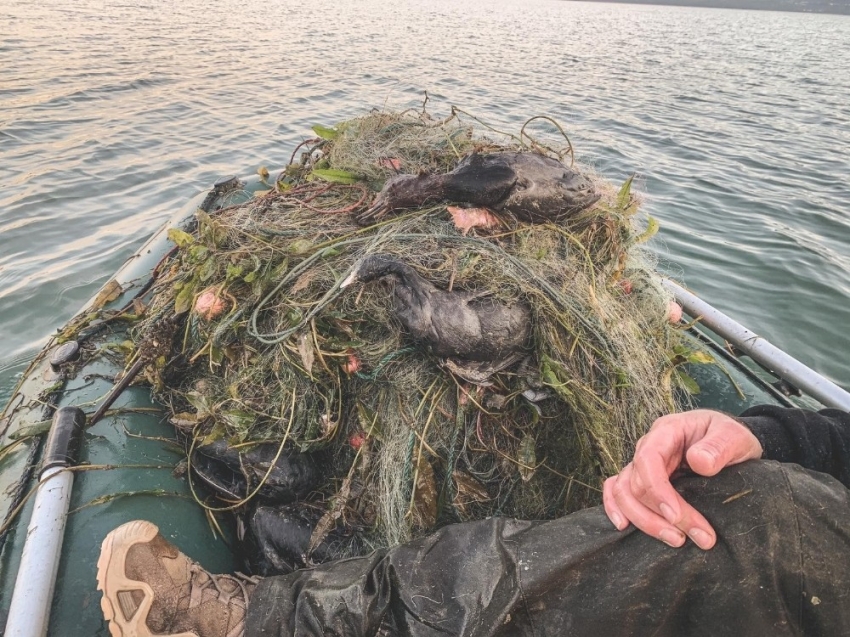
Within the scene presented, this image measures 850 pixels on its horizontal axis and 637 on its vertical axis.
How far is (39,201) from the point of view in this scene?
6.65m

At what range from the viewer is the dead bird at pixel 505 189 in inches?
99.3

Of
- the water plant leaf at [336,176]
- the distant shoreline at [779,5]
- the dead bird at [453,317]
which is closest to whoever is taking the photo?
the dead bird at [453,317]

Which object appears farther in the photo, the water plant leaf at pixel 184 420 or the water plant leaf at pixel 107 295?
the water plant leaf at pixel 107 295

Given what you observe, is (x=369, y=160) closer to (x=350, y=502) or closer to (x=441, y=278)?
(x=441, y=278)

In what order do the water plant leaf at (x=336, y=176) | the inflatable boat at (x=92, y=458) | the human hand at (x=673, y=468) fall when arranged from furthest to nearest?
the water plant leaf at (x=336, y=176), the inflatable boat at (x=92, y=458), the human hand at (x=673, y=468)

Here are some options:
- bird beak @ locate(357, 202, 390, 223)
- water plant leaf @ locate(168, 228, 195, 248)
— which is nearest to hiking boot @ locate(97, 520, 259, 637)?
water plant leaf @ locate(168, 228, 195, 248)

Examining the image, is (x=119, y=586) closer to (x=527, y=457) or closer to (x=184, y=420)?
(x=184, y=420)

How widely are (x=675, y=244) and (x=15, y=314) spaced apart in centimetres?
741

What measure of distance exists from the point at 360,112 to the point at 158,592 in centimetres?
1016

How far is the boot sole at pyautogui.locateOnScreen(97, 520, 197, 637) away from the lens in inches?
68.4

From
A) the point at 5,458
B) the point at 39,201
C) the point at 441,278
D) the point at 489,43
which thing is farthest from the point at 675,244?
the point at 489,43

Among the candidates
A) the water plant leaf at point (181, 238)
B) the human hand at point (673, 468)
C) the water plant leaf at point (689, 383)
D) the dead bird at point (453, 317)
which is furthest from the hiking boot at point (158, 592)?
the water plant leaf at point (689, 383)

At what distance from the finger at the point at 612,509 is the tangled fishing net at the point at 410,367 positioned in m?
0.46

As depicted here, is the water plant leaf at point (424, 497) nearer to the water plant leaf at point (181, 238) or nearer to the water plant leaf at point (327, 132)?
the water plant leaf at point (181, 238)
